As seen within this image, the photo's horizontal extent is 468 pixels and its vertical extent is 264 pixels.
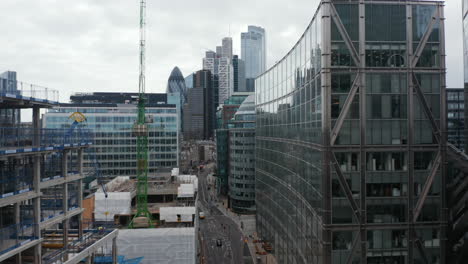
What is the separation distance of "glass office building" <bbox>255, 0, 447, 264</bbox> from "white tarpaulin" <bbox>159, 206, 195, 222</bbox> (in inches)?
712

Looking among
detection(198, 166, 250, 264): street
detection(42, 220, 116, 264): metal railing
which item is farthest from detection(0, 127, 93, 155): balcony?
detection(198, 166, 250, 264): street

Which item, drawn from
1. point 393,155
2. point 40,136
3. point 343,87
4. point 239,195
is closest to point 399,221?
point 393,155

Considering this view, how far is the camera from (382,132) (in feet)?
86.0

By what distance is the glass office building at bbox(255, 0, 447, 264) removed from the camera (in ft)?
84.9

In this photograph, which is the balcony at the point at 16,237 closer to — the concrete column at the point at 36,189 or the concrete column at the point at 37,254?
the concrete column at the point at 36,189

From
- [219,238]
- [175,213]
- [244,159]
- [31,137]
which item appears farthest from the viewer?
[244,159]

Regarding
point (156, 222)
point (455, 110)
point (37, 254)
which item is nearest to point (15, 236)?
point (37, 254)

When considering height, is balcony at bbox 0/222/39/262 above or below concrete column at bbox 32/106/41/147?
below

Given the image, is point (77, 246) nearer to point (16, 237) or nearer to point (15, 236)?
point (15, 236)

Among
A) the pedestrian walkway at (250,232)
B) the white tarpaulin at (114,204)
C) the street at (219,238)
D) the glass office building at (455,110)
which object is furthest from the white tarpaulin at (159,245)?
the glass office building at (455,110)

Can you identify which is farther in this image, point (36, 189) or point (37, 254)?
point (37, 254)

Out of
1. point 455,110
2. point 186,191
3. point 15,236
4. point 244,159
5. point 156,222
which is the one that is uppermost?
point 455,110

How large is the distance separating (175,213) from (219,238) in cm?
2463

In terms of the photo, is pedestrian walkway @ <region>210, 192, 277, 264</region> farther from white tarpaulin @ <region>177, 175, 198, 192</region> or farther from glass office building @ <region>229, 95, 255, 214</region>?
white tarpaulin @ <region>177, 175, 198, 192</region>
